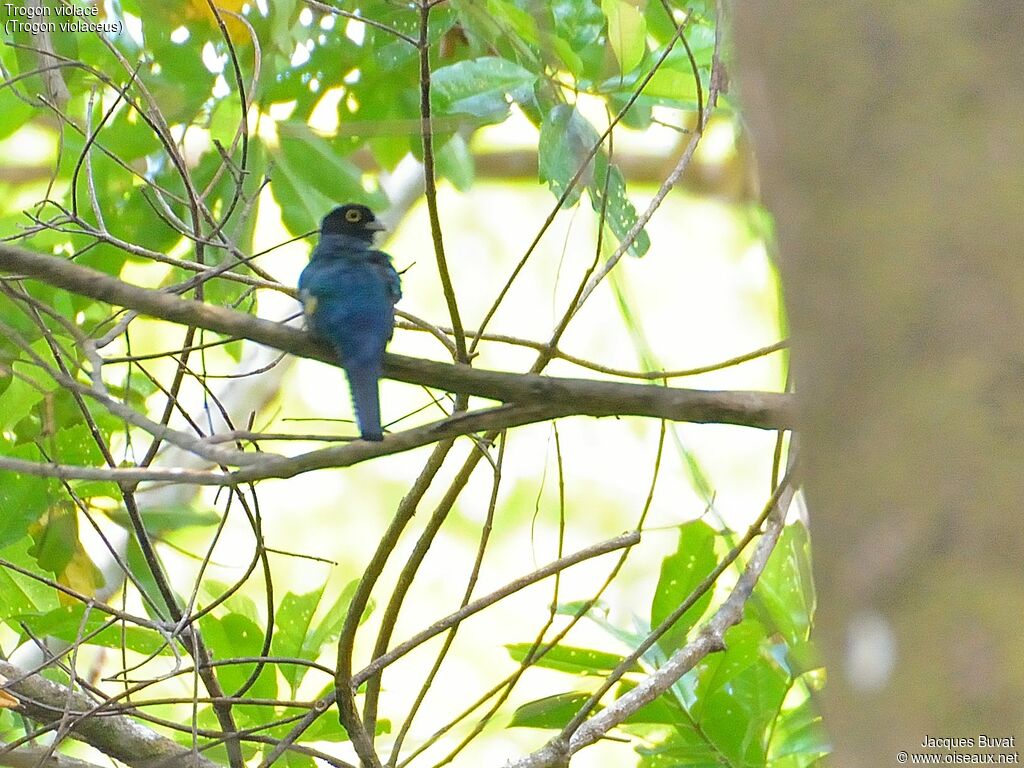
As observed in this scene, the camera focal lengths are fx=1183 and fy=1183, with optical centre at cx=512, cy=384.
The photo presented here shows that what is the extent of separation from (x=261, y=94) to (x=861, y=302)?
4.25m

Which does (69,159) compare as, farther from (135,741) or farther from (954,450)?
(954,450)

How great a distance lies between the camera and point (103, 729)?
10.1 ft

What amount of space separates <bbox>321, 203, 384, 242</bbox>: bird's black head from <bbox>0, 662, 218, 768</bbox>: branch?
5.94 ft

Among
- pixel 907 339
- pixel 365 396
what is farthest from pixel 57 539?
pixel 907 339

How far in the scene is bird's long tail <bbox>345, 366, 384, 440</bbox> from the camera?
108 inches

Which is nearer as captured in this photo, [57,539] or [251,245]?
[57,539]

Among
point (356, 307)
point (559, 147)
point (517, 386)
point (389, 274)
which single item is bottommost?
point (517, 386)

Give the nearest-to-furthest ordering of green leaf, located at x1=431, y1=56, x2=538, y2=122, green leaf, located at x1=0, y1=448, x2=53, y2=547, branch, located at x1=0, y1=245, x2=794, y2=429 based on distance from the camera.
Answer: branch, located at x1=0, y1=245, x2=794, y2=429, green leaf, located at x1=0, y1=448, x2=53, y2=547, green leaf, located at x1=431, y1=56, x2=538, y2=122

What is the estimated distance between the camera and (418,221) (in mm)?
10891

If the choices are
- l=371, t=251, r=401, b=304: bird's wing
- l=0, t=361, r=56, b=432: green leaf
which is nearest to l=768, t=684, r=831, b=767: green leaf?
l=371, t=251, r=401, b=304: bird's wing

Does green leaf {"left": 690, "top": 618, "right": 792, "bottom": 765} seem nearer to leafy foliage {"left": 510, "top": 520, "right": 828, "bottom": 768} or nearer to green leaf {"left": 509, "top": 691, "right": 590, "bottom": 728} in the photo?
leafy foliage {"left": 510, "top": 520, "right": 828, "bottom": 768}

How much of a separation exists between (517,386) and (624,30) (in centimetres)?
198

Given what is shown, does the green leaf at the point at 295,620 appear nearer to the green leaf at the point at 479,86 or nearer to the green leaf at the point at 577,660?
the green leaf at the point at 577,660

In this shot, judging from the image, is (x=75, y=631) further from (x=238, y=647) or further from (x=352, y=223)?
(x=352, y=223)
